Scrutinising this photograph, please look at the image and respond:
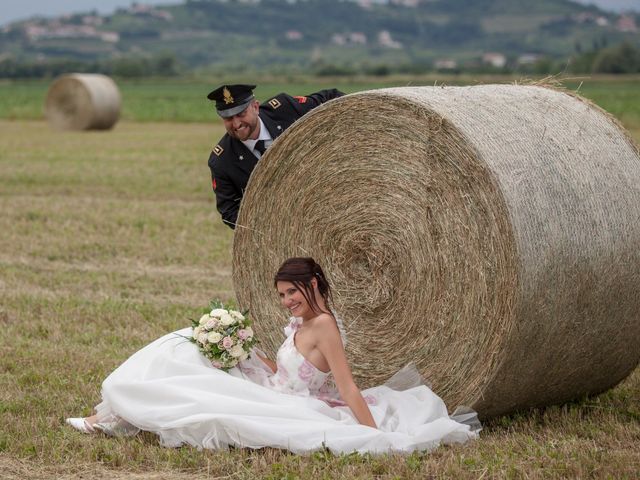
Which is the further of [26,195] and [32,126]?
[32,126]

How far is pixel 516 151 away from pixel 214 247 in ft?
20.2

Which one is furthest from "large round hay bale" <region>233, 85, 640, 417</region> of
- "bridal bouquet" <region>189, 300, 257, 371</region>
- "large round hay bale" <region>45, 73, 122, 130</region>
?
"large round hay bale" <region>45, 73, 122, 130</region>

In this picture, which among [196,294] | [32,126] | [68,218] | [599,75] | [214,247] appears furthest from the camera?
[599,75]

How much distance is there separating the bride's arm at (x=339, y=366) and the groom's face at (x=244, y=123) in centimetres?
185

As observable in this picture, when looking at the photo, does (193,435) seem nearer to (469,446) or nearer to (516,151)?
(469,446)

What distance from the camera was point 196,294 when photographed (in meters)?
9.45

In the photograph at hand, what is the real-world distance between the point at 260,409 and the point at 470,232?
4.58 ft

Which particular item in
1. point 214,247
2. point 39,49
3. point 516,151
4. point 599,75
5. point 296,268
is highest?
point 516,151

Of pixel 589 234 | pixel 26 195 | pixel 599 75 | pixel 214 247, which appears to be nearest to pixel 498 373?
pixel 589 234

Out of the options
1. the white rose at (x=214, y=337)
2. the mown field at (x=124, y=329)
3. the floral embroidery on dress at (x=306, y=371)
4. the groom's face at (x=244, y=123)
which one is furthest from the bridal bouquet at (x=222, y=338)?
the groom's face at (x=244, y=123)

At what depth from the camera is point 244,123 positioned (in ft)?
23.2

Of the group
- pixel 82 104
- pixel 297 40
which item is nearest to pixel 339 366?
pixel 82 104

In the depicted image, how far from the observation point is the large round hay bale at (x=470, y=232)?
5523mm

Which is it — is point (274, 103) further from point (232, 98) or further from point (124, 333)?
point (124, 333)
